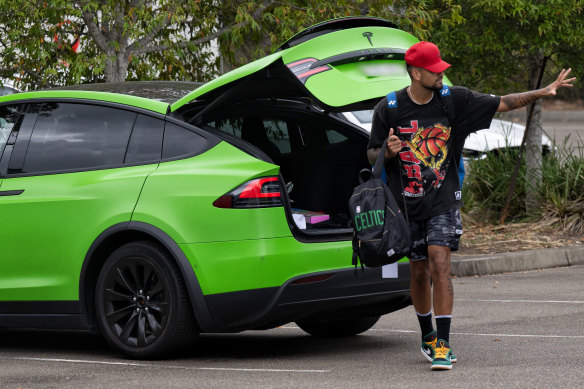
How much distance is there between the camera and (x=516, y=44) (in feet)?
43.8

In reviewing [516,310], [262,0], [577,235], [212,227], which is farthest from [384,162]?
[577,235]

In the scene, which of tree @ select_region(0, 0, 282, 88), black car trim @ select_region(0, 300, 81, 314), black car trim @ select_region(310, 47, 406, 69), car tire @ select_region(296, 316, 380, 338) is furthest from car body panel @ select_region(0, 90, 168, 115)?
tree @ select_region(0, 0, 282, 88)

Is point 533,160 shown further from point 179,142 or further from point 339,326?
point 179,142

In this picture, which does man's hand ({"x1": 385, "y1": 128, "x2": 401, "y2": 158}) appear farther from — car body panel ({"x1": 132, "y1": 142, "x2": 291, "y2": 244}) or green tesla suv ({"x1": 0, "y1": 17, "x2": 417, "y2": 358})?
car body panel ({"x1": 132, "y1": 142, "x2": 291, "y2": 244})

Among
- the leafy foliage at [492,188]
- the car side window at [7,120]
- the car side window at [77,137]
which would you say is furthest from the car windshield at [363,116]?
the car side window at [77,137]

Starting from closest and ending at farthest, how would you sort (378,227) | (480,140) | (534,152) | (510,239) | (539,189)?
1. (378,227)
2. (510,239)
3. (539,189)
4. (534,152)
5. (480,140)

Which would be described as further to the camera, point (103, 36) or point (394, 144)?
point (103, 36)

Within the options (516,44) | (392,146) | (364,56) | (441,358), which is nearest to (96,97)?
(364,56)

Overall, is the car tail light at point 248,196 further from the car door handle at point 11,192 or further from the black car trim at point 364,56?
the car door handle at point 11,192

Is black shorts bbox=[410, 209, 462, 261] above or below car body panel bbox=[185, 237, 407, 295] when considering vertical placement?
above

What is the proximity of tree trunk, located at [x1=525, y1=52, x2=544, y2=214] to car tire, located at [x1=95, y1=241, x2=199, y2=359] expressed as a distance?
27.5 feet

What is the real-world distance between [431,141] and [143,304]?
192 cm

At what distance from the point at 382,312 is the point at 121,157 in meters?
1.88

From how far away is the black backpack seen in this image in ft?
19.9
